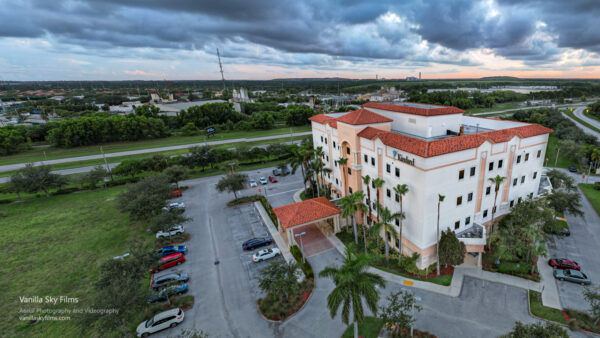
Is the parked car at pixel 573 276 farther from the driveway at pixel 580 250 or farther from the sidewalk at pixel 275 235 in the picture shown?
the sidewalk at pixel 275 235

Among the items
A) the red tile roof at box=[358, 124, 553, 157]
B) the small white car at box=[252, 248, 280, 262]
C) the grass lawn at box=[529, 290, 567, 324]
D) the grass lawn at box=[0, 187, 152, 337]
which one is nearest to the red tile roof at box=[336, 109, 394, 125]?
the red tile roof at box=[358, 124, 553, 157]

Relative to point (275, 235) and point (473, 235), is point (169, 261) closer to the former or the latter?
point (275, 235)

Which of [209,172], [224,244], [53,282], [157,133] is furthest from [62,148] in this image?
[224,244]

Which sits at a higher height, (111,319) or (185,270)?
(111,319)

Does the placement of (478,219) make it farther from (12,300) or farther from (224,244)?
(12,300)

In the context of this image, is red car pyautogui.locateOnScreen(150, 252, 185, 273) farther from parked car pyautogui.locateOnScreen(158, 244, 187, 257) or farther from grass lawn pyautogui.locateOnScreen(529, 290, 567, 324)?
grass lawn pyautogui.locateOnScreen(529, 290, 567, 324)

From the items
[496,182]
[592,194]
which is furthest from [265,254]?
[592,194]

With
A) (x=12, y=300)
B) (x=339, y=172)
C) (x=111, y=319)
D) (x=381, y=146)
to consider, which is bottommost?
(x=12, y=300)
